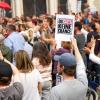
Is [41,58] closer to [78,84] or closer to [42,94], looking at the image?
[42,94]

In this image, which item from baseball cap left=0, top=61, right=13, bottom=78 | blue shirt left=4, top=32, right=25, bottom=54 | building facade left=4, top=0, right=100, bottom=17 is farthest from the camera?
building facade left=4, top=0, right=100, bottom=17

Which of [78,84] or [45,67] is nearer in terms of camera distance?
[78,84]

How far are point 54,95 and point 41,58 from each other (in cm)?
246

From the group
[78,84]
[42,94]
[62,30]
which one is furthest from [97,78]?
A: [78,84]

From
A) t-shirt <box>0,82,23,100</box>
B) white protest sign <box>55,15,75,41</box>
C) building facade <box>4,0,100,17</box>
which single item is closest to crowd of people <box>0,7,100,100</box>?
t-shirt <box>0,82,23,100</box>

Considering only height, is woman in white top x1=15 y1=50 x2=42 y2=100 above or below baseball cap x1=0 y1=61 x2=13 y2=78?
below

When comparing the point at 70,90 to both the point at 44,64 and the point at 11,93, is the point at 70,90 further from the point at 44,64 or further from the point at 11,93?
the point at 44,64

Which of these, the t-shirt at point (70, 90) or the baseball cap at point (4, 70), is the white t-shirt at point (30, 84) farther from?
the baseball cap at point (4, 70)

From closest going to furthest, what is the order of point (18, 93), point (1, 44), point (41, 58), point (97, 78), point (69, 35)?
1. point (18, 93)
2. point (41, 58)
3. point (69, 35)
4. point (1, 44)
5. point (97, 78)

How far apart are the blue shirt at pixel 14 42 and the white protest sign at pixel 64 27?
1.64 metres

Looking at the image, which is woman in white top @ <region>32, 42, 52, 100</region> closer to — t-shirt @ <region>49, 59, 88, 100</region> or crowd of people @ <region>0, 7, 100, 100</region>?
crowd of people @ <region>0, 7, 100, 100</region>

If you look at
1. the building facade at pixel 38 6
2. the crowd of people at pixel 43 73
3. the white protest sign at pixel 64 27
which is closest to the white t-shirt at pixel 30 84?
the crowd of people at pixel 43 73

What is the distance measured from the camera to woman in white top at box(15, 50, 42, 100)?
5.76 meters

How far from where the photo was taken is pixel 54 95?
452 centimetres
